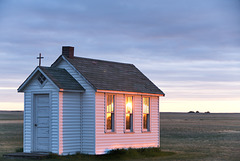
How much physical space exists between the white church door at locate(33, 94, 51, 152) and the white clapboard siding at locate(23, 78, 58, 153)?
198 millimetres

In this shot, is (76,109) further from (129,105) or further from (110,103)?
(129,105)

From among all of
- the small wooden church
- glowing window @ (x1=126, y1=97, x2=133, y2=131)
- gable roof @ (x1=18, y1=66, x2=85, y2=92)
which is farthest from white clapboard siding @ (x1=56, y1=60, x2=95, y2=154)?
glowing window @ (x1=126, y1=97, x2=133, y2=131)

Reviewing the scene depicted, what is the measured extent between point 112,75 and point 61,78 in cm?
332

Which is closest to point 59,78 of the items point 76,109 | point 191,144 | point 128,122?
point 76,109

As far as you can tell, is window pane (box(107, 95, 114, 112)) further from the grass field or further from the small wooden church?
the grass field

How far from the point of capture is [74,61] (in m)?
23.5

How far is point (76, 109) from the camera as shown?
22375mm

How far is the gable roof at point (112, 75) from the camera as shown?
2298 centimetres

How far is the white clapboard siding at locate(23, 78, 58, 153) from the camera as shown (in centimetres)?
2148

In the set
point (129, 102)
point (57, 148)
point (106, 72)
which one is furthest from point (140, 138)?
point (57, 148)

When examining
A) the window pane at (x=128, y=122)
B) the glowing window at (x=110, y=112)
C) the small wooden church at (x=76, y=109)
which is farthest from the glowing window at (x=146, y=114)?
the glowing window at (x=110, y=112)

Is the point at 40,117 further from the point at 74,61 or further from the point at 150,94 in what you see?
the point at 150,94

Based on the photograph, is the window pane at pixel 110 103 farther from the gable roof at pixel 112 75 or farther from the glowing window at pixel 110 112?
the gable roof at pixel 112 75

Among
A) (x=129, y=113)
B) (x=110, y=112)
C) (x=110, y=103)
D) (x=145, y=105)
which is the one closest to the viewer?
(x=110, y=112)
